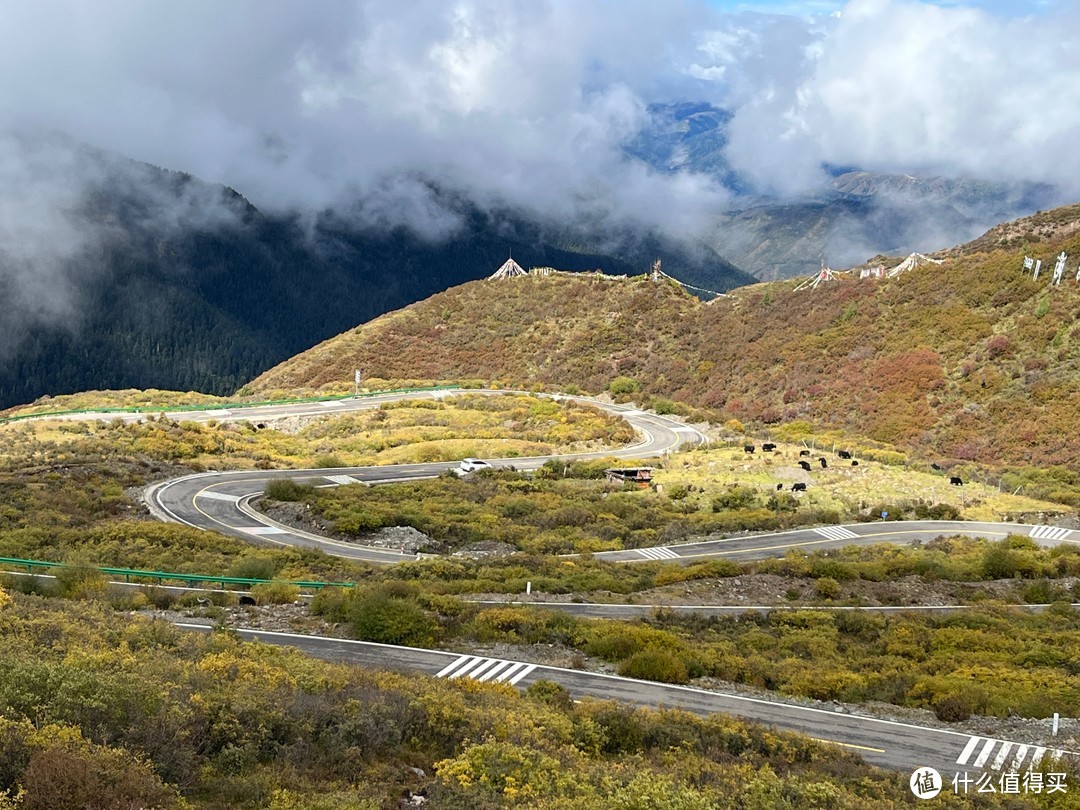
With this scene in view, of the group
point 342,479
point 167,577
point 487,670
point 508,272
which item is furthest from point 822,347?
point 487,670

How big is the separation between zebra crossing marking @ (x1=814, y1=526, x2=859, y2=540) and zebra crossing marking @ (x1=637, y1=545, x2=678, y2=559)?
28.6 ft

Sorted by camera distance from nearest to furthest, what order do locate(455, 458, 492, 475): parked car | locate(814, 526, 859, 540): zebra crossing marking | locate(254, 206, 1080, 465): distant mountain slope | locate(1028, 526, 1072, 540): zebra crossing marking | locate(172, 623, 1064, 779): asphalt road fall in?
locate(172, 623, 1064, 779): asphalt road, locate(814, 526, 859, 540): zebra crossing marking, locate(1028, 526, 1072, 540): zebra crossing marking, locate(455, 458, 492, 475): parked car, locate(254, 206, 1080, 465): distant mountain slope

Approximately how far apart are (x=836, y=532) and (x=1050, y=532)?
35.3 feet

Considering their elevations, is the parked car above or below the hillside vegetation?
above

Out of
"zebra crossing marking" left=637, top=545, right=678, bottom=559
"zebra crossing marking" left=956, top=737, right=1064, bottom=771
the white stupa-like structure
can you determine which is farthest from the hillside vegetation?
the white stupa-like structure

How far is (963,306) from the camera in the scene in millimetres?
79062

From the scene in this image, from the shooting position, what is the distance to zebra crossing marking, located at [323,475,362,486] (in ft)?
157

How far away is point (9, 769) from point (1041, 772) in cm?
1511

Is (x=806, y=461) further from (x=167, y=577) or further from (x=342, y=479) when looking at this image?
(x=167, y=577)

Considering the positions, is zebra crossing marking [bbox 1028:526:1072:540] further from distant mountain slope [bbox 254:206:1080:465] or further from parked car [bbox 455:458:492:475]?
parked car [bbox 455:458:492:475]

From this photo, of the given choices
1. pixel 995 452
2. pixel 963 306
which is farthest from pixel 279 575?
pixel 963 306

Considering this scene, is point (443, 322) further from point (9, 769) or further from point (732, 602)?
point (9, 769)

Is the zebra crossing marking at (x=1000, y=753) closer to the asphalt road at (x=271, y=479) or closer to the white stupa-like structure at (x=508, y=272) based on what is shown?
the asphalt road at (x=271, y=479)

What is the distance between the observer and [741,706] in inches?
712
